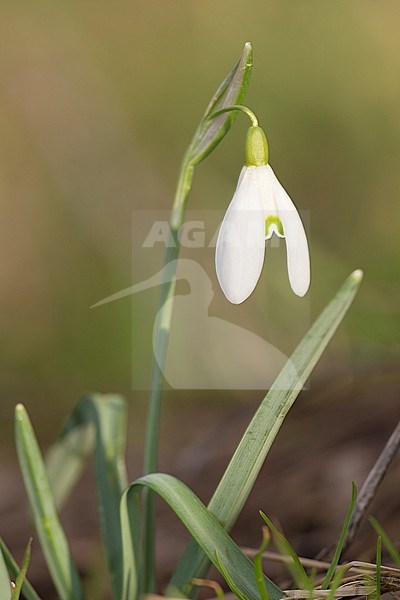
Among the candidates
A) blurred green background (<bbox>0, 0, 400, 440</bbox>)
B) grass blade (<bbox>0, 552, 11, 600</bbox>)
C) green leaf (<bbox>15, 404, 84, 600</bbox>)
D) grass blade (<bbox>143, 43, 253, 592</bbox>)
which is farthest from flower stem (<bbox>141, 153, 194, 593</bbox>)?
blurred green background (<bbox>0, 0, 400, 440</bbox>)

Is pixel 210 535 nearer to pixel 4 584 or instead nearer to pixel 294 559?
pixel 294 559

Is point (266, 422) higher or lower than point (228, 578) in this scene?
higher

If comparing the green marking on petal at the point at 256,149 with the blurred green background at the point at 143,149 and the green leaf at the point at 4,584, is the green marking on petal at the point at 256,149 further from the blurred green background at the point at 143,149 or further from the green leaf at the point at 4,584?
the blurred green background at the point at 143,149

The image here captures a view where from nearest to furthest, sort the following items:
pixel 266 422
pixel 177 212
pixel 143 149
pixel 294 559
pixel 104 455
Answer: pixel 294 559
pixel 266 422
pixel 177 212
pixel 104 455
pixel 143 149

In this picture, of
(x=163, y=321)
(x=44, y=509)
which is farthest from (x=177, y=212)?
(x=44, y=509)

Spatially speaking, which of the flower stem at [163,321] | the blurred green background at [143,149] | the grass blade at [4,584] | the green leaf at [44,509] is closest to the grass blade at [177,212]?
the flower stem at [163,321]

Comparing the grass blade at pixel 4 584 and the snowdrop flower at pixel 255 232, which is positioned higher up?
the snowdrop flower at pixel 255 232

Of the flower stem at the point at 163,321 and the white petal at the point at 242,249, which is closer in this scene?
the white petal at the point at 242,249
